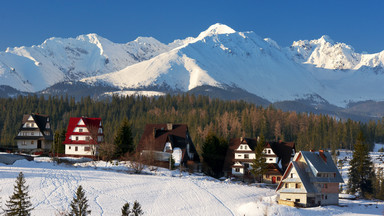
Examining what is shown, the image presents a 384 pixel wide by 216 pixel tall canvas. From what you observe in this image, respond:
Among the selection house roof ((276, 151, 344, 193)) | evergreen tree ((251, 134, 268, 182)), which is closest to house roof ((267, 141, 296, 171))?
evergreen tree ((251, 134, 268, 182))

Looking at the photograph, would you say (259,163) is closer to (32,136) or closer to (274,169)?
(274,169)

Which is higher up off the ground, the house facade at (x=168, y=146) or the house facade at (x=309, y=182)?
the house facade at (x=168, y=146)

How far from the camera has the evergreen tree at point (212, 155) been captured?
3706 inches

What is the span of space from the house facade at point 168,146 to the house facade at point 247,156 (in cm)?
670

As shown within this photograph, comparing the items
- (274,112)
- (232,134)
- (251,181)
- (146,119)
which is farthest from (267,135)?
(251,181)

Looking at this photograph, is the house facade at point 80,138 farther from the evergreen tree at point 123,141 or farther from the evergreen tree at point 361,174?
the evergreen tree at point 361,174

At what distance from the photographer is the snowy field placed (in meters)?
56.9

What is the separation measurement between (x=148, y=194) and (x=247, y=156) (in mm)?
38086

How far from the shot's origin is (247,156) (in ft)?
318

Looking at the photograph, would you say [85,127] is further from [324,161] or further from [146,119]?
[146,119]

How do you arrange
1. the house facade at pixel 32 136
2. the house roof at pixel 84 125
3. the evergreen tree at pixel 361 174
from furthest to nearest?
the house facade at pixel 32 136 < the house roof at pixel 84 125 < the evergreen tree at pixel 361 174

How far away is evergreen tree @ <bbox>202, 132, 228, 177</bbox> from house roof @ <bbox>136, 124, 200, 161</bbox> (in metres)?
3.25

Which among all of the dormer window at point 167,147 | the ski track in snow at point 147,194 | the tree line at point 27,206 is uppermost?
the dormer window at point 167,147

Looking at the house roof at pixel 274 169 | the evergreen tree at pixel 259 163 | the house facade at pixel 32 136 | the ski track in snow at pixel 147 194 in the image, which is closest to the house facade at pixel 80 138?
the house facade at pixel 32 136
